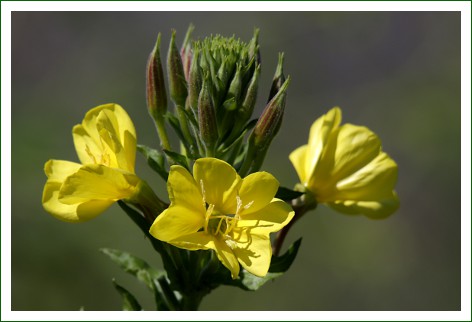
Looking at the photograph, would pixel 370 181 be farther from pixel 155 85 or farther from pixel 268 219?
pixel 155 85

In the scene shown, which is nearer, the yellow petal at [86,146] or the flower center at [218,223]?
the flower center at [218,223]

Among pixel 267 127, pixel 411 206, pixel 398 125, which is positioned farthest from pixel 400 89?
pixel 267 127

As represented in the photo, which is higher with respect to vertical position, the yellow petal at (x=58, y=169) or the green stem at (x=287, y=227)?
the yellow petal at (x=58, y=169)

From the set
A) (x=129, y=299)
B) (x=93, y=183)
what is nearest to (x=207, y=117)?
(x=93, y=183)

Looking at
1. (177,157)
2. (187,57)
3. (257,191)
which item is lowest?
(257,191)

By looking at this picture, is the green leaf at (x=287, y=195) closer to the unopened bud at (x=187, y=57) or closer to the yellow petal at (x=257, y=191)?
the yellow petal at (x=257, y=191)

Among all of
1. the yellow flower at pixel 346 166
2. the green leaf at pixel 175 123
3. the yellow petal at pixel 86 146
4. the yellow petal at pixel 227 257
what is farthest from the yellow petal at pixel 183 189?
the yellow flower at pixel 346 166

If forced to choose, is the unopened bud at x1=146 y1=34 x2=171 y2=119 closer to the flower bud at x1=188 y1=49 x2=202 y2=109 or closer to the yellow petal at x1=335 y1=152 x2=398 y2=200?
the flower bud at x1=188 y1=49 x2=202 y2=109
